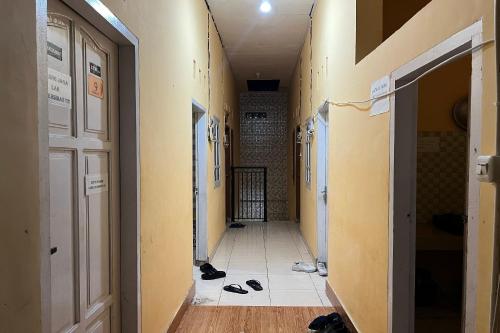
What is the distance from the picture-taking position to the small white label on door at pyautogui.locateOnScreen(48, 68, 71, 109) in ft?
4.41

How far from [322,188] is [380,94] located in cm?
240

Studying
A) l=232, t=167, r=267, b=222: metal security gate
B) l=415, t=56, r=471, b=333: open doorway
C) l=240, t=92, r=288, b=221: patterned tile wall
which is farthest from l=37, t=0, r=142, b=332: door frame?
l=240, t=92, r=288, b=221: patterned tile wall

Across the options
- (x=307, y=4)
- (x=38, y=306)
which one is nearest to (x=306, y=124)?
(x=307, y=4)

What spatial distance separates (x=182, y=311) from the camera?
10.0 feet

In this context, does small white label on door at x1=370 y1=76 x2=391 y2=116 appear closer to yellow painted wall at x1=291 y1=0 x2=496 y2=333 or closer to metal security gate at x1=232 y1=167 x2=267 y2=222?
yellow painted wall at x1=291 y1=0 x2=496 y2=333

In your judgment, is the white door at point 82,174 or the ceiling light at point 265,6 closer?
the white door at point 82,174

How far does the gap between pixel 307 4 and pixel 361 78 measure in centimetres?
224

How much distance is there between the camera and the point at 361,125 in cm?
250

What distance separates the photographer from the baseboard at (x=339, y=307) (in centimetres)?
267

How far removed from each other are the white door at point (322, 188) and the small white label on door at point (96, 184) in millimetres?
3008

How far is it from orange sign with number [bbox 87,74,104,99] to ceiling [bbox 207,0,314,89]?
2.94m

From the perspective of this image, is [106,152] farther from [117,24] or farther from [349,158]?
[349,158]

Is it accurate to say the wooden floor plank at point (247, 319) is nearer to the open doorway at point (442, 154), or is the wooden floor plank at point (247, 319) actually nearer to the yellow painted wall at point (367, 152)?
the yellow painted wall at point (367, 152)

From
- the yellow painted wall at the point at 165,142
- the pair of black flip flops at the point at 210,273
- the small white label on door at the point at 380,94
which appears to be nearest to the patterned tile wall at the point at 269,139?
the pair of black flip flops at the point at 210,273
